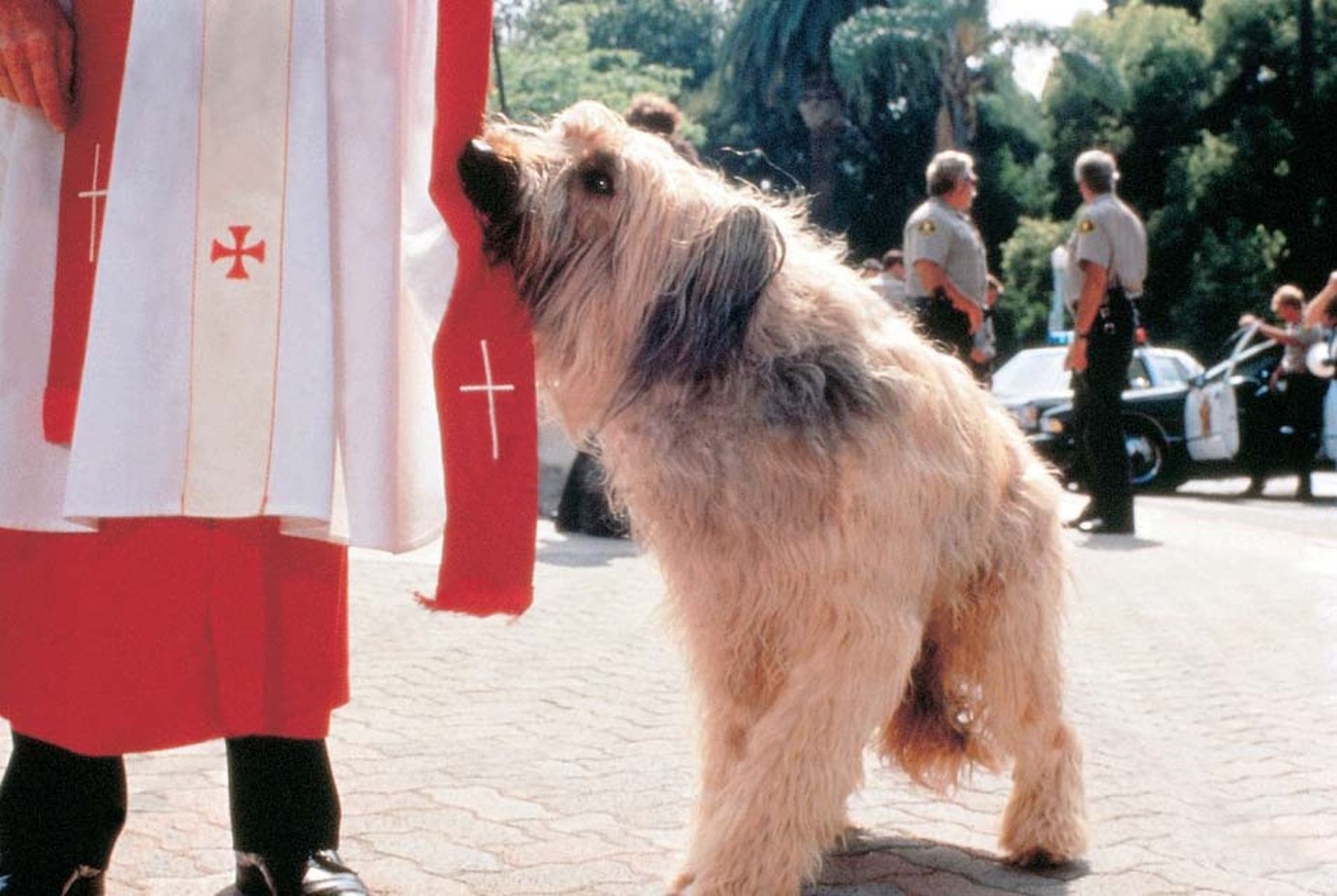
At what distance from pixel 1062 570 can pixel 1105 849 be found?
2.46 feet

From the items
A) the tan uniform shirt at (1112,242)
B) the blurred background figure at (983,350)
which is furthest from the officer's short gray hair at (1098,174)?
the blurred background figure at (983,350)

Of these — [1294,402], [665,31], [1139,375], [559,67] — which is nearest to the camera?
[1294,402]

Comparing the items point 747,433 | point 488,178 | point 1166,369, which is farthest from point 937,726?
point 1166,369

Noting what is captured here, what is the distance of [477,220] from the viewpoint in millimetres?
3051

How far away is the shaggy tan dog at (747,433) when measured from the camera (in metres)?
3.23

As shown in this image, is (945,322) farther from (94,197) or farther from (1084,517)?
(94,197)

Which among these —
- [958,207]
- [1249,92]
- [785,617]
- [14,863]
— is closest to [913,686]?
[785,617]

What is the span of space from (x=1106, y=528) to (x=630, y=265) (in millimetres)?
9409

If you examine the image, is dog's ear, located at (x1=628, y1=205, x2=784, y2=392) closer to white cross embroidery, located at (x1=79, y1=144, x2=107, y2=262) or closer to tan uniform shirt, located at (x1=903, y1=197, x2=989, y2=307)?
white cross embroidery, located at (x1=79, y1=144, x2=107, y2=262)

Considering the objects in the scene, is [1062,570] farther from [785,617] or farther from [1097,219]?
[1097,219]

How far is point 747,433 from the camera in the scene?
326 centimetres

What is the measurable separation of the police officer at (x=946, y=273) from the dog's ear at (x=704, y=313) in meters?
6.79

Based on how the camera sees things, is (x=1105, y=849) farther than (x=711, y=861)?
Yes

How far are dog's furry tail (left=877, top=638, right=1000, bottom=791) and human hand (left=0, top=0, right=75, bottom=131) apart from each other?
7.28ft
